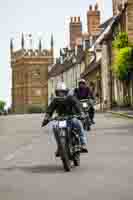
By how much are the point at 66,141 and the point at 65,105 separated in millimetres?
786

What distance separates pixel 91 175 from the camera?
12531 millimetres

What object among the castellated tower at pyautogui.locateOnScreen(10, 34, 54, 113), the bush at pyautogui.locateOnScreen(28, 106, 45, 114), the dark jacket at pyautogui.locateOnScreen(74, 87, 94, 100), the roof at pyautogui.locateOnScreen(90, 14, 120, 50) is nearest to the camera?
the dark jacket at pyautogui.locateOnScreen(74, 87, 94, 100)

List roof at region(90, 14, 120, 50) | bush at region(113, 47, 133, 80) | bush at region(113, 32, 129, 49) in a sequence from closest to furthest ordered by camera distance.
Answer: bush at region(113, 47, 133, 80) → bush at region(113, 32, 129, 49) → roof at region(90, 14, 120, 50)

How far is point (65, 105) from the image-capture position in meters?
13.8

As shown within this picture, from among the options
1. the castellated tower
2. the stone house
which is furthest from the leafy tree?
the castellated tower

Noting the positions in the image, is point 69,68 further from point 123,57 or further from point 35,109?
point 123,57

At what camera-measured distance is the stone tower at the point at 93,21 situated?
331 feet

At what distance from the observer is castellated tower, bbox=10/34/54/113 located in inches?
6304

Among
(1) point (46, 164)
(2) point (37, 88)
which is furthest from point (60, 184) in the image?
(2) point (37, 88)

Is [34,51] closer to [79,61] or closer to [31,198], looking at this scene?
[79,61]

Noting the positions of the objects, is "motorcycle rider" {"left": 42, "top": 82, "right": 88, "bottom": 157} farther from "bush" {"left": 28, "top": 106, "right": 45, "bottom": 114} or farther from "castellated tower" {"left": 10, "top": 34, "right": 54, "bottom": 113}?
"castellated tower" {"left": 10, "top": 34, "right": 54, "bottom": 113}

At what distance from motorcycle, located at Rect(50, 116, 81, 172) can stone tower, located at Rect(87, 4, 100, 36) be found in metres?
85.4

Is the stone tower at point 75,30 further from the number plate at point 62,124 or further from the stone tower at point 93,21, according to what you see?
the number plate at point 62,124

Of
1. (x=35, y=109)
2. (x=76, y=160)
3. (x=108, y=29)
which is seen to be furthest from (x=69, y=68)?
(x=76, y=160)
